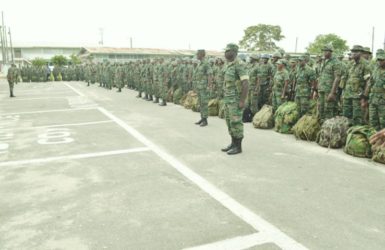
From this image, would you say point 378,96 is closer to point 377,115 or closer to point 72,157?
point 377,115

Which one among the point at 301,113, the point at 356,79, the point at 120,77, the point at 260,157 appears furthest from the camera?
the point at 120,77

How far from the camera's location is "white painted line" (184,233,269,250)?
3.13m

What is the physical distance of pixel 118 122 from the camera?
10.0 m

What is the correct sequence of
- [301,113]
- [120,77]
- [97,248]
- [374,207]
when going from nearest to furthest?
[97,248], [374,207], [301,113], [120,77]

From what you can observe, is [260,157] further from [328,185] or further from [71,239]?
[71,239]

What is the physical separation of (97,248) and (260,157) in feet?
12.0

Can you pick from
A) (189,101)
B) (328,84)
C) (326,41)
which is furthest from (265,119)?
(326,41)

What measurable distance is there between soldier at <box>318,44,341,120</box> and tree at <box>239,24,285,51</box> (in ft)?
184

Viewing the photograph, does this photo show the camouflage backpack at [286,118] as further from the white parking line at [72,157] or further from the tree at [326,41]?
the tree at [326,41]

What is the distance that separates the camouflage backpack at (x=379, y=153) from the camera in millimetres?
5699

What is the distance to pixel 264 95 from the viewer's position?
10.3m

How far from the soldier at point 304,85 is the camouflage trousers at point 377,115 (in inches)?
75.2

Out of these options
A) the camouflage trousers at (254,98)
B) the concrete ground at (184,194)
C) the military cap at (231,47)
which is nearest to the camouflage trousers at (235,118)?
the concrete ground at (184,194)

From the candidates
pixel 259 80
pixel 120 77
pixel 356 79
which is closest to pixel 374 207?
pixel 356 79
